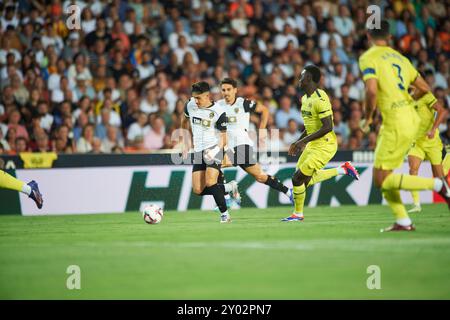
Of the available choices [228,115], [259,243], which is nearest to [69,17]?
[228,115]

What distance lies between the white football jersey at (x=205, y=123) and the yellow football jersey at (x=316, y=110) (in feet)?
4.87

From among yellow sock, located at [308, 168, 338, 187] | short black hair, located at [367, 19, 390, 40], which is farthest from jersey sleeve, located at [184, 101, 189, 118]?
short black hair, located at [367, 19, 390, 40]

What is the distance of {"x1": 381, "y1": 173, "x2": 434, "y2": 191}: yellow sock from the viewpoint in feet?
34.7

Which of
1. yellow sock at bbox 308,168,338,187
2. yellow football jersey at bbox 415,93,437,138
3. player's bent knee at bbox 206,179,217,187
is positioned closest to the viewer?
yellow football jersey at bbox 415,93,437,138

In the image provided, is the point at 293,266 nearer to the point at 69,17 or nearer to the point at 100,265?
the point at 100,265

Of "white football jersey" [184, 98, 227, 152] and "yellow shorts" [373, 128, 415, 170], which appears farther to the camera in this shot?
"white football jersey" [184, 98, 227, 152]

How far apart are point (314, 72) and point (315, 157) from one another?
1311mm

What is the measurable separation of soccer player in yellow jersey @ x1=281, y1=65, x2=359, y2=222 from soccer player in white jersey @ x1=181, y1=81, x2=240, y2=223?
1243mm

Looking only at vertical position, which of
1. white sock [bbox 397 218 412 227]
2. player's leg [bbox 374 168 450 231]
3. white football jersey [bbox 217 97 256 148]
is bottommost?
white sock [bbox 397 218 412 227]

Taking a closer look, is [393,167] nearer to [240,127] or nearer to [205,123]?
[205,123]

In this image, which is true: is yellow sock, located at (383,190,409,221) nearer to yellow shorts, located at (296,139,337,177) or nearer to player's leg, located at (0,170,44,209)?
yellow shorts, located at (296,139,337,177)

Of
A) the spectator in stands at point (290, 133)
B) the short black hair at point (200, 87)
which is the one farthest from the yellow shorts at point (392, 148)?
the spectator in stands at point (290, 133)

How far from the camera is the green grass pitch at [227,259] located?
741cm

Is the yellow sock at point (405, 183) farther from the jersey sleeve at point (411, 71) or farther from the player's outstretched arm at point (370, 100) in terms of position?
the jersey sleeve at point (411, 71)
